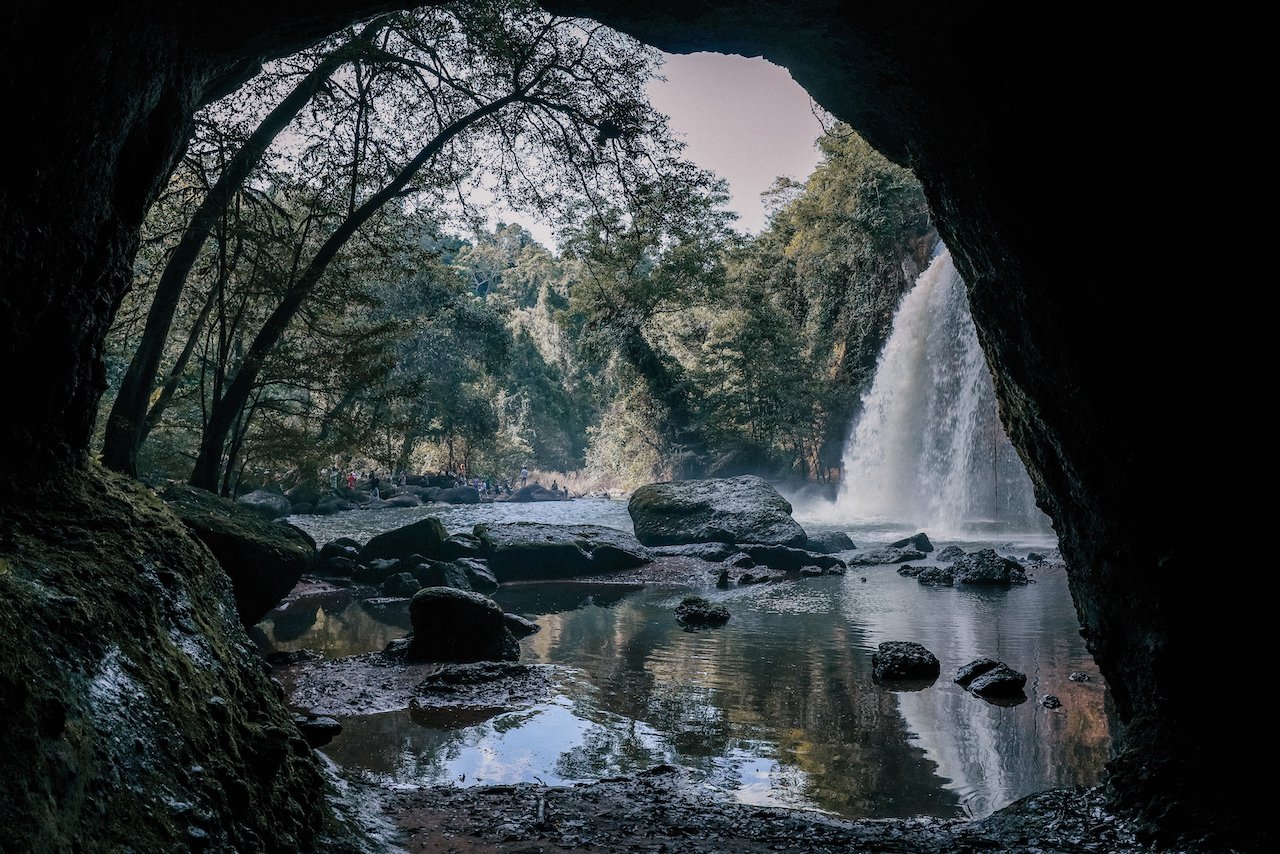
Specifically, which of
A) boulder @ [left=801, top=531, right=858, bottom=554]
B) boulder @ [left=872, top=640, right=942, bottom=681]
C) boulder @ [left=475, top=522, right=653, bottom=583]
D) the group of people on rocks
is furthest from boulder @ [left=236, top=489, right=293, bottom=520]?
boulder @ [left=872, top=640, right=942, bottom=681]

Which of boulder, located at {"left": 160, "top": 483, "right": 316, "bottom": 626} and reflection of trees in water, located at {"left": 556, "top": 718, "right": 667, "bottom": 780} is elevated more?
boulder, located at {"left": 160, "top": 483, "right": 316, "bottom": 626}

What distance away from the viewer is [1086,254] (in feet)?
12.3

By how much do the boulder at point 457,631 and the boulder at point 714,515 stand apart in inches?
410

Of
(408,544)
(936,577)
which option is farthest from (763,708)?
(408,544)

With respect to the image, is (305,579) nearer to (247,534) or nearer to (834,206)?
(247,534)

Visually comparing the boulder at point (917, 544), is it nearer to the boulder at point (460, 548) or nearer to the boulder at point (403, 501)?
the boulder at point (460, 548)

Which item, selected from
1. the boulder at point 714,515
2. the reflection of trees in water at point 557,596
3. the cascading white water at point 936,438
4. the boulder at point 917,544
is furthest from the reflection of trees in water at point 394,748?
the cascading white water at point 936,438

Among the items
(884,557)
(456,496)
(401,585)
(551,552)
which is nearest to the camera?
(401,585)

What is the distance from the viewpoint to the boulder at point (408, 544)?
15383 millimetres

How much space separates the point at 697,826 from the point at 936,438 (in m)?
23.5

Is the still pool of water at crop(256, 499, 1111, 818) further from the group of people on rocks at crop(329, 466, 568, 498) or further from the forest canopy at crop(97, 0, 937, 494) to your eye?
the group of people on rocks at crop(329, 466, 568, 498)

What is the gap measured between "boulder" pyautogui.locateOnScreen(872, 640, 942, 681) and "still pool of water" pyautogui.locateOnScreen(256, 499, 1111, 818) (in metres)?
0.18

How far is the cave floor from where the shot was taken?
3656 millimetres

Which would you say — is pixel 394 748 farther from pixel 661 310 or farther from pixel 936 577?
pixel 661 310
